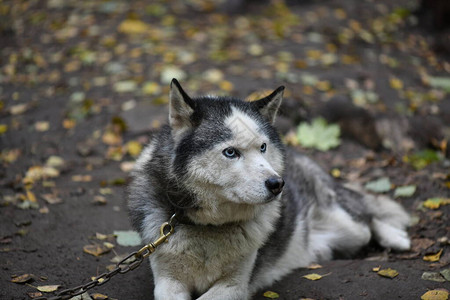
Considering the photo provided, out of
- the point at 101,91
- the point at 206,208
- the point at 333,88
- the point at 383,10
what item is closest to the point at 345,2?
the point at 383,10

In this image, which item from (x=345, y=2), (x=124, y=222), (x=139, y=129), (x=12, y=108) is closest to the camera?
(x=124, y=222)

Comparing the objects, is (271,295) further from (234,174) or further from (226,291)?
(234,174)

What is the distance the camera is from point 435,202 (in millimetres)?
4969

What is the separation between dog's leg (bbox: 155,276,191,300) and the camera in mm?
3238

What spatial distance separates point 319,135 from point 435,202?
2.23 meters

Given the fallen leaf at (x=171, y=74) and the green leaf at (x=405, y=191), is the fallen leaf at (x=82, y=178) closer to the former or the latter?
the fallen leaf at (x=171, y=74)

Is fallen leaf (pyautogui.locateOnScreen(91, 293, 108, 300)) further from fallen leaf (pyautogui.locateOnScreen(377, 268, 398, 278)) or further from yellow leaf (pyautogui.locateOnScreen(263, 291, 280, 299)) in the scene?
fallen leaf (pyautogui.locateOnScreen(377, 268, 398, 278))

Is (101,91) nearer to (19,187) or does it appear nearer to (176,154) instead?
(19,187)

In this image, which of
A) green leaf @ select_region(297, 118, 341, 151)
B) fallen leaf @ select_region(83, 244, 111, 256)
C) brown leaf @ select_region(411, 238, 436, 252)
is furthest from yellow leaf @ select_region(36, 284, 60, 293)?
green leaf @ select_region(297, 118, 341, 151)

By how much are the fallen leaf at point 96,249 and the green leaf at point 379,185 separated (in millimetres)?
3330

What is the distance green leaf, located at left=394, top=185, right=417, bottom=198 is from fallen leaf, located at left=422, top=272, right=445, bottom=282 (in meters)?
1.71

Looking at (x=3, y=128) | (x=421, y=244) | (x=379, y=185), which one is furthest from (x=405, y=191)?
(x=3, y=128)

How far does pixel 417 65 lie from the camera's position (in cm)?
967

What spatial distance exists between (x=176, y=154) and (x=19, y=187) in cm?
300
